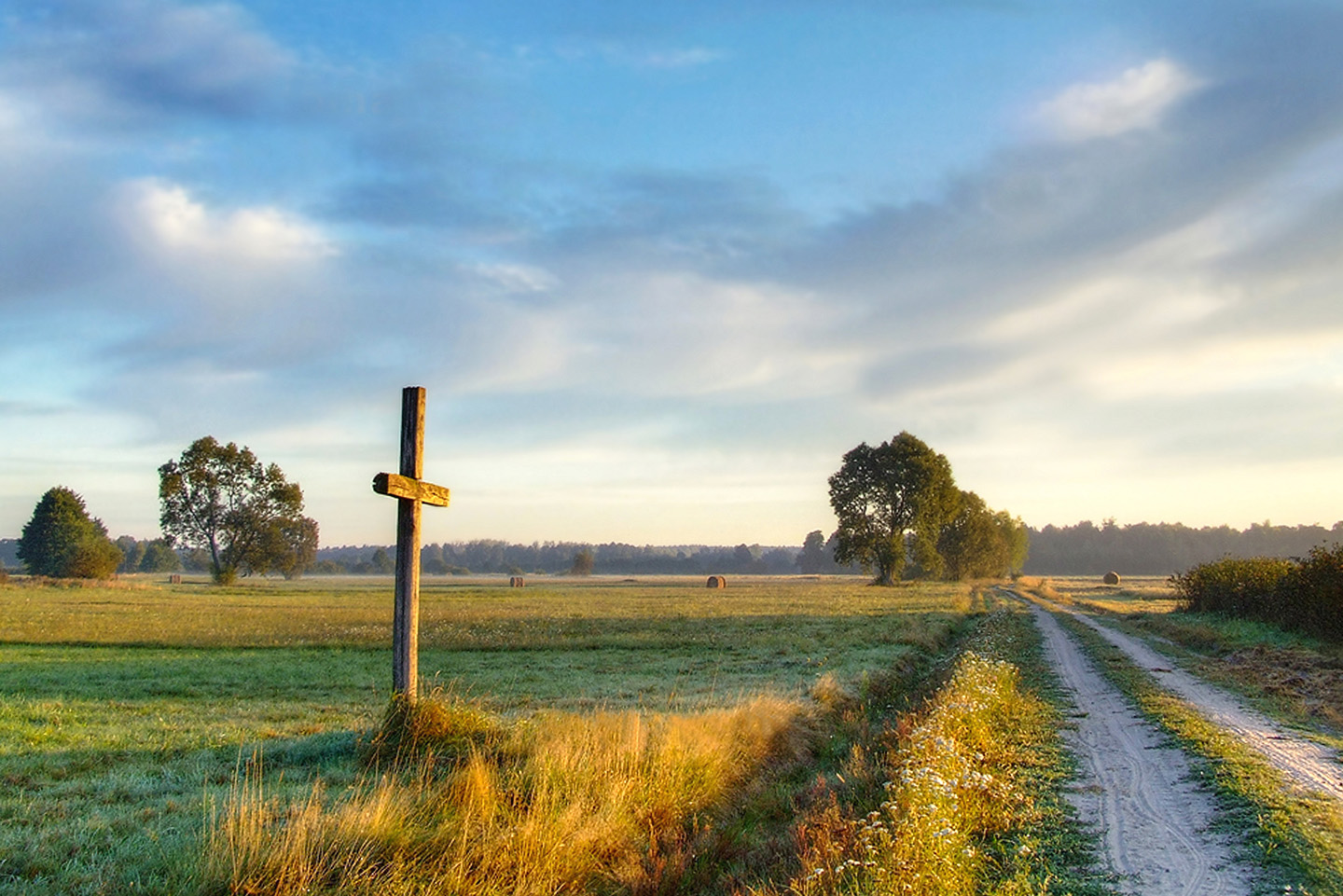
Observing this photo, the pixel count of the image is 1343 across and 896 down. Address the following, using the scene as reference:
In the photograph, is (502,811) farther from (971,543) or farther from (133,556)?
(133,556)

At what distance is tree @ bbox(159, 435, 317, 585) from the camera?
85.4 metres

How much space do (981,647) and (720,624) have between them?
14345 millimetres

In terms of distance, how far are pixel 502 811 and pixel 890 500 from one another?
80.8 m

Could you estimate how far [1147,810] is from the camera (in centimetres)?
903

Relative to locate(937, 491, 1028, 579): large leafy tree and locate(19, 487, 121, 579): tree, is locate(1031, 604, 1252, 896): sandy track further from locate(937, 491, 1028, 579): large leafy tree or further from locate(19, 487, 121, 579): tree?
locate(19, 487, 121, 579): tree

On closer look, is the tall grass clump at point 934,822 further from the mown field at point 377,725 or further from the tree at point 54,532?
the tree at point 54,532

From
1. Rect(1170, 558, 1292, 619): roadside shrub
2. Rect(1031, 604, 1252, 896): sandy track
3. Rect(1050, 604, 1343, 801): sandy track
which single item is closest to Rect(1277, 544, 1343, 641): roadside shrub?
Rect(1170, 558, 1292, 619): roadside shrub

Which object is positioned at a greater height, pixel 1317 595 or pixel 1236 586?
pixel 1317 595

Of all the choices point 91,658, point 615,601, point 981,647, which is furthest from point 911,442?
point 91,658

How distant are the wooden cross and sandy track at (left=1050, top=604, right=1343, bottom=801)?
1115cm

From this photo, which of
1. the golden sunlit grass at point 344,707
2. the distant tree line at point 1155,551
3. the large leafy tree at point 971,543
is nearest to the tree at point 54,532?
the golden sunlit grass at point 344,707

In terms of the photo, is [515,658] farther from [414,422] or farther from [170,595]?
[170,595]

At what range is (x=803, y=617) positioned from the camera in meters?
41.5

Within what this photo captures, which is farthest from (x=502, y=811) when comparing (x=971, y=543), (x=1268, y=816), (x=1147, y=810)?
(x=971, y=543)
